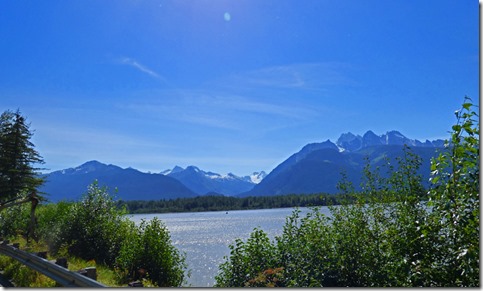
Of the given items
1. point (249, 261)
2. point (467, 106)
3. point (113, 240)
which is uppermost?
point (467, 106)

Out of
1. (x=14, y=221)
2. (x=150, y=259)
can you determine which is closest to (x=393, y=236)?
(x=150, y=259)

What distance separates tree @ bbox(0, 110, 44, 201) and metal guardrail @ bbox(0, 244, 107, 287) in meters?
19.7

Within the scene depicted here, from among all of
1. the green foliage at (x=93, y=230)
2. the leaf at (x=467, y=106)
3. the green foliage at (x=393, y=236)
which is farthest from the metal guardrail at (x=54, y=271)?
the green foliage at (x=93, y=230)

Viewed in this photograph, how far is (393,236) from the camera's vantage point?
8.80 m

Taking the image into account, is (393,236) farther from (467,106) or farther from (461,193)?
(467,106)

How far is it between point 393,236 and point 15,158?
28.2 m

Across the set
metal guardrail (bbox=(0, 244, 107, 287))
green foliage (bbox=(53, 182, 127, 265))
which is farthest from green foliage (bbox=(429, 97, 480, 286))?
green foliage (bbox=(53, 182, 127, 265))

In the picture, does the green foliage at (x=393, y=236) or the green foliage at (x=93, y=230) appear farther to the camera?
the green foliage at (x=93, y=230)

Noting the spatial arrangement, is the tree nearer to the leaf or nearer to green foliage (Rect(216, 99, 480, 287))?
green foliage (Rect(216, 99, 480, 287))

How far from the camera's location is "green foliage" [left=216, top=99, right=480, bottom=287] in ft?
20.2

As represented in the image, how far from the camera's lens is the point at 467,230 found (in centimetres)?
627

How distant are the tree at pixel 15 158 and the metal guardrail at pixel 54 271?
776 inches

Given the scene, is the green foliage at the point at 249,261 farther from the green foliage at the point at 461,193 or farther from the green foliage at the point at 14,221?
the green foliage at the point at 14,221

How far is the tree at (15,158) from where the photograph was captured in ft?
97.3
